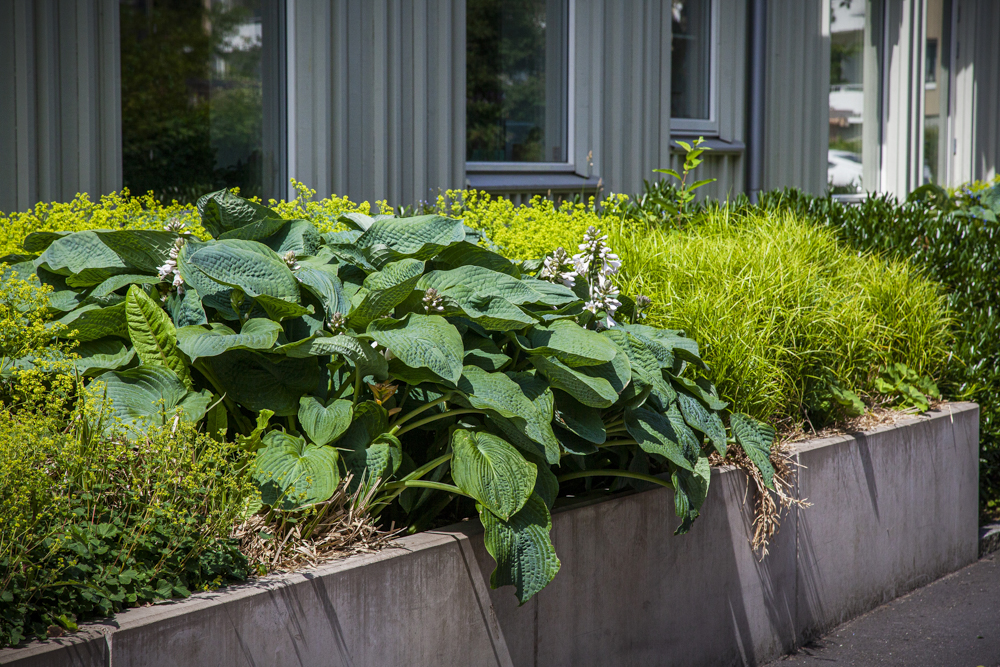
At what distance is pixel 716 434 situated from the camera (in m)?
2.55

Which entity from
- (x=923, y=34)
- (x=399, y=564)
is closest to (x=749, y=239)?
(x=399, y=564)

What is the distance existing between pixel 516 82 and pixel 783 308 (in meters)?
3.02

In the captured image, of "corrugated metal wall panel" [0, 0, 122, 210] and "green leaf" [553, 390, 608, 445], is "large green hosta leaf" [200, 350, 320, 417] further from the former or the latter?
"corrugated metal wall panel" [0, 0, 122, 210]

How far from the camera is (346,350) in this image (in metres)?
2.04

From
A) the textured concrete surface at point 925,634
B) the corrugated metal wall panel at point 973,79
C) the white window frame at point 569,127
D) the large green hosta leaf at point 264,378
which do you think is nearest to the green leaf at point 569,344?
the large green hosta leaf at point 264,378

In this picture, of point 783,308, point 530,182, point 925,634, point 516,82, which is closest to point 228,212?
point 783,308

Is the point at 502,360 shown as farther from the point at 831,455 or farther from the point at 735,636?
the point at 831,455

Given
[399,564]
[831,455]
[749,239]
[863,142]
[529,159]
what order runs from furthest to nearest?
[863,142] < [529,159] < [749,239] < [831,455] < [399,564]

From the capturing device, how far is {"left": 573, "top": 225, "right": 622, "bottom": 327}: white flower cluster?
273 centimetres

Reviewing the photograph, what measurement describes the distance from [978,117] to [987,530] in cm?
717

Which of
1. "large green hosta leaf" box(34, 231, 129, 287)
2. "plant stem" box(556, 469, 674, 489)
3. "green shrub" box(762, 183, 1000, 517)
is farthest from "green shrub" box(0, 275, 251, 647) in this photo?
"green shrub" box(762, 183, 1000, 517)

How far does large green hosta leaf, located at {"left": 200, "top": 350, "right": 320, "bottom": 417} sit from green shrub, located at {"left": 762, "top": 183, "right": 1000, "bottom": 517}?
3125 mm

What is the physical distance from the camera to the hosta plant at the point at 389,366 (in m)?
2.08

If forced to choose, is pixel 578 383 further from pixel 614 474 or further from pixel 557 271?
pixel 557 271
